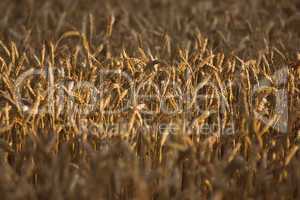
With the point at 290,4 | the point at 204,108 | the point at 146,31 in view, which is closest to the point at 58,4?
the point at 146,31

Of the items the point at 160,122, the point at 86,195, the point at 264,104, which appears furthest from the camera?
the point at 264,104

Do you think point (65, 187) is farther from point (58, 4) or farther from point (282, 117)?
point (58, 4)

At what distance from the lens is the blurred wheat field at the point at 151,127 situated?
3.73ft

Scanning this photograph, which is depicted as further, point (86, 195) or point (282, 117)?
point (282, 117)

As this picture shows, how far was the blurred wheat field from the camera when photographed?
1.14 m

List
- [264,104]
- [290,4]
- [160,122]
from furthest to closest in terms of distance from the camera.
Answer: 1. [290,4]
2. [264,104]
3. [160,122]

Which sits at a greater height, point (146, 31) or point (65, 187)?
point (146, 31)

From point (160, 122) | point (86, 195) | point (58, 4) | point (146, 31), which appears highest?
point (58, 4)

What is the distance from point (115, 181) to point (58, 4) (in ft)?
5.57

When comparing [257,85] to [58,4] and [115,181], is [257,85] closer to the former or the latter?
[115,181]

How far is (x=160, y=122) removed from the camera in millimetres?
1388

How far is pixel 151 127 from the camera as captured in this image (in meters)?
1.34

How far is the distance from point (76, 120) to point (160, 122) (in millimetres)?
197

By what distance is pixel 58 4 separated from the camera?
2.69 meters
